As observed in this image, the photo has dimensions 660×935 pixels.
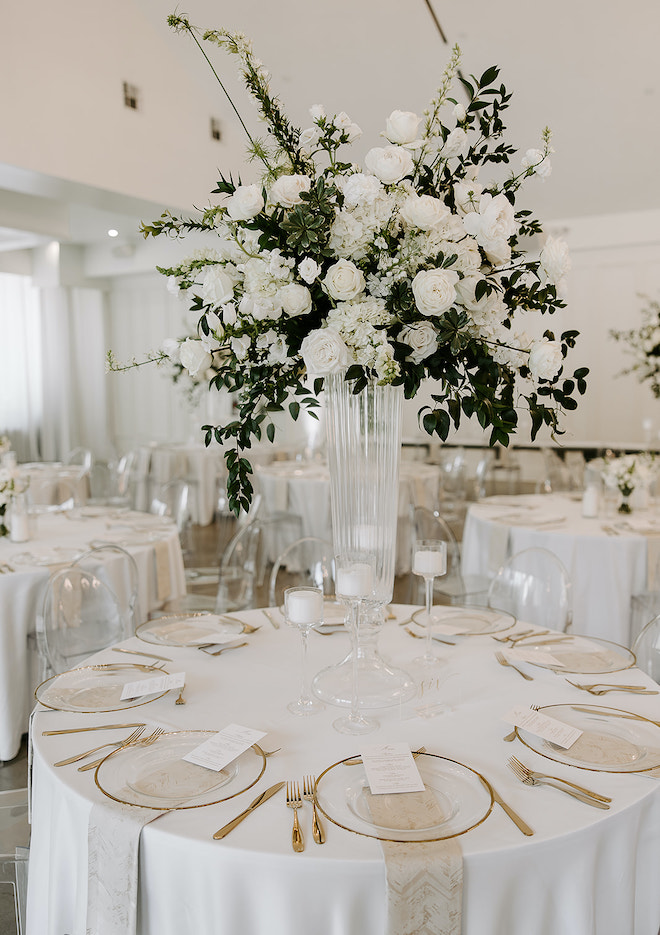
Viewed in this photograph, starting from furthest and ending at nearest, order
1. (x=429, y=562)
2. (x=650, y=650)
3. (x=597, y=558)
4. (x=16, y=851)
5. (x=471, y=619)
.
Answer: (x=597, y=558) → (x=471, y=619) → (x=650, y=650) → (x=429, y=562) → (x=16, y=851)

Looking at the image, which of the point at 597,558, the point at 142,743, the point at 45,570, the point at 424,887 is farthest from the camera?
the point at 597,558

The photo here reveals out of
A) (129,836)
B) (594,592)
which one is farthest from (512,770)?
(594,592)

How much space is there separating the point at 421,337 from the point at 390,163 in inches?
14.1

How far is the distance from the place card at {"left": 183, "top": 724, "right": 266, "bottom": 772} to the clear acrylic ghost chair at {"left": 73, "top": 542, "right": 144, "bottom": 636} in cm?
174

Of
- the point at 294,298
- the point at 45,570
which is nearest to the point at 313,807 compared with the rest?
the point at 294,298

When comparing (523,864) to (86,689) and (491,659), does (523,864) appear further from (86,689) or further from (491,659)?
(86,689)

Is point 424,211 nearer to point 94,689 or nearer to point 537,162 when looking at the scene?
point 537,162

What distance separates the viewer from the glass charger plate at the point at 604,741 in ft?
4.75

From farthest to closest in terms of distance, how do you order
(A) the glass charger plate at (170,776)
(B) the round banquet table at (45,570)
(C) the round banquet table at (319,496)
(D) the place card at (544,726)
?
1. (C) the round banquet table at (319,496)
2. (B) the round banquet table at (45,570)
3. (D) the place card at (544,726)
4. (A) the glass charger plate at (170,776)

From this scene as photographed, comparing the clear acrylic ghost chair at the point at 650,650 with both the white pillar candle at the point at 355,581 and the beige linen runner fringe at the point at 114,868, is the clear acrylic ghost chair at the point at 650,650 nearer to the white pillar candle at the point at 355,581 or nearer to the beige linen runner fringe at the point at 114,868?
the white pillar candle at the point at 355,581

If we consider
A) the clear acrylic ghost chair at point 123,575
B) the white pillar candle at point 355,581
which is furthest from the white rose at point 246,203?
the clear acrylic ghost chair at point 123,575

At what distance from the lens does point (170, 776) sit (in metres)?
1.38

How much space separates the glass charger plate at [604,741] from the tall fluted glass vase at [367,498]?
349mm

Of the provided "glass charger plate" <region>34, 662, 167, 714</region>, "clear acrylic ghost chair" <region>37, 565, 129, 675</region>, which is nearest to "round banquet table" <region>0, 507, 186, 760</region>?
"clear acrylic ghost chair" <region>37, 565, 129, 675</region>
